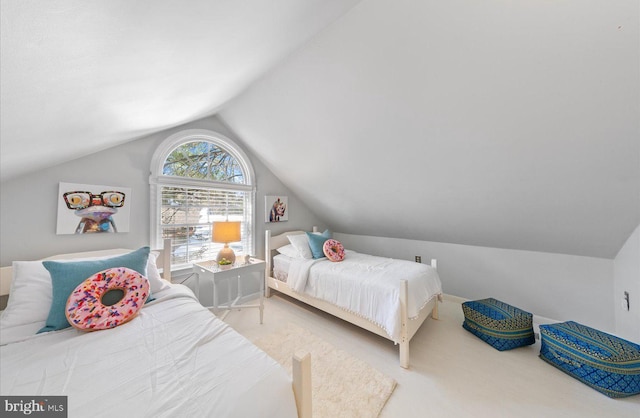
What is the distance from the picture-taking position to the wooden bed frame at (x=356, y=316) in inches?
76.7

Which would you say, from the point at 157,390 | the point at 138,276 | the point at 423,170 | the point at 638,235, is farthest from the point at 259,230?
the point at 638,235

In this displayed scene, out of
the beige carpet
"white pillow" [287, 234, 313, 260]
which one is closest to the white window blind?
"white pillow" [287, 234, 313, 260]

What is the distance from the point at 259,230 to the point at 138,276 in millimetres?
1925

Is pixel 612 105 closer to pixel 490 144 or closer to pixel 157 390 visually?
pixel 490 144

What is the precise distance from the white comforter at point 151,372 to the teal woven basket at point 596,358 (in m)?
2.28

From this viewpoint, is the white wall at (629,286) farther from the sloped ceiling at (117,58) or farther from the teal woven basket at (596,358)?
the sloped ceiling at (117,58)

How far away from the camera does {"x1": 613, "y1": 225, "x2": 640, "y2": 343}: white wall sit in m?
1.93

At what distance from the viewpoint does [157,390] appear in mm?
828

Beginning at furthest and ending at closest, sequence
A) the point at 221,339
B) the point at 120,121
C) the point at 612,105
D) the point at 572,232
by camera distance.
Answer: the point at 572,232 < the point at 120,121 < the point at 612,105 < the point at 221,339

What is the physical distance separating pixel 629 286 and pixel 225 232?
395 centimetres

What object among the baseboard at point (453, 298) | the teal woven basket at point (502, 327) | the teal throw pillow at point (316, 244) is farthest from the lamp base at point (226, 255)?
the baseboard at point (453, 298)

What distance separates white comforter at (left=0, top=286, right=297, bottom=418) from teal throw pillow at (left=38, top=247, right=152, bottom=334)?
0.08 m

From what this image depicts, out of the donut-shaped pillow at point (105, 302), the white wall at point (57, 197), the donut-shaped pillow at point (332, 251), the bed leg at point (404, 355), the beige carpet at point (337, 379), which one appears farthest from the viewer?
the donut-shaped pillow at point (332, 251)

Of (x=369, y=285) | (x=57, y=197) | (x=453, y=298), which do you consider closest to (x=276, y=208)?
(x=369, y=285)
